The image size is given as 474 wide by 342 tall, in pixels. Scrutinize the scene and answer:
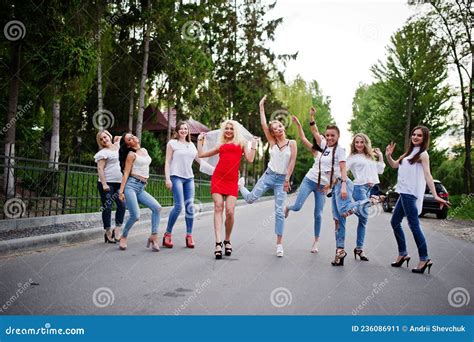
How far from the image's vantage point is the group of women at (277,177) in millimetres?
5988

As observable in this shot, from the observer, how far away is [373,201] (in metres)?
6.46

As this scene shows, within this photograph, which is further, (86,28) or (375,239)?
(86,28)

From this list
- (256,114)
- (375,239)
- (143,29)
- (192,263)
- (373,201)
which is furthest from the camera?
(256,114)

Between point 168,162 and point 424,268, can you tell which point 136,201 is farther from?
point 424,268

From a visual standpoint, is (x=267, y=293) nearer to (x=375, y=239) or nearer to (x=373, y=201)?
(x=373, y=201)

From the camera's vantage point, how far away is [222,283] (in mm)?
4824

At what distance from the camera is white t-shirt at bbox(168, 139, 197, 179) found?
722cm

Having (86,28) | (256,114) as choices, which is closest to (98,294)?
(86,28)

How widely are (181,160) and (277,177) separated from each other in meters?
1.55

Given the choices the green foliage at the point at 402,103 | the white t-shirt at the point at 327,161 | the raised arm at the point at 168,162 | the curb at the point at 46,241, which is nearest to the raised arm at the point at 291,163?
the white t-shirt at the point at 327,161

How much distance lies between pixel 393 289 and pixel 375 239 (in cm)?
488

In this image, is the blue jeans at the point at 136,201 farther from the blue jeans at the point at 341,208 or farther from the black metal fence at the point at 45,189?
Answer: the blue jeans at the point at 341,208

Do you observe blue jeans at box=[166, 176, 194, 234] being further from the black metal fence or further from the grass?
the grass

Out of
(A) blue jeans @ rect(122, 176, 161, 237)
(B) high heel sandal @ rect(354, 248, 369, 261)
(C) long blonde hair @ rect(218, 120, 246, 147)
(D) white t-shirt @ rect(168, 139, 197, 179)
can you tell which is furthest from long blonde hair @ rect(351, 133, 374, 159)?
(A) blue jeans @ rect(122, 176, 161, 237)
